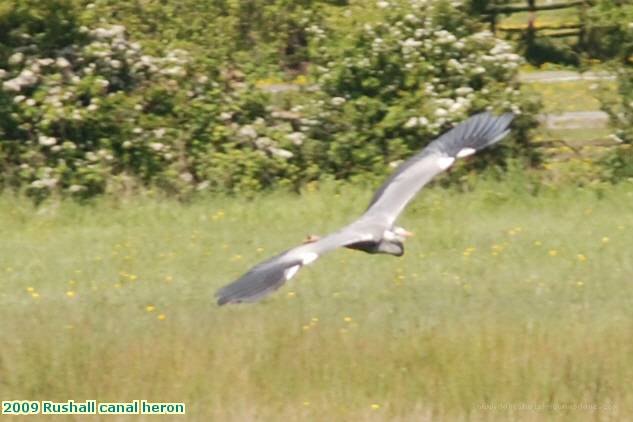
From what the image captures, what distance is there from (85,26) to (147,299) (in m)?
6.59

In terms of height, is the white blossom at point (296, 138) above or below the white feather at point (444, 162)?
below

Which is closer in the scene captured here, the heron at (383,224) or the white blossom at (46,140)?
the heron at (383,224)

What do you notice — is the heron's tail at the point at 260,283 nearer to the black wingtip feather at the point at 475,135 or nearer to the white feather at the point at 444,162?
the white feather at the point at 444,162

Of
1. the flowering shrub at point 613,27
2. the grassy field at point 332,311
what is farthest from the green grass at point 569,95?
the grassy field at point 332,311

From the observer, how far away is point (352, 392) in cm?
701

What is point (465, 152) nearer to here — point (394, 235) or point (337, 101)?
point (394, 235)

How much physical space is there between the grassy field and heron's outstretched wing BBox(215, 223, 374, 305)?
1.27ft

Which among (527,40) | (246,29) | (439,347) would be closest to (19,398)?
(439,347)

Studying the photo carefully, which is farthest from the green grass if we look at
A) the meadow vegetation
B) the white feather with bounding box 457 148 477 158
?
the white feather with bounding box 457 148 477 158

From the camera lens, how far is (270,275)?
735 cm

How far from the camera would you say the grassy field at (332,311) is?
7.01 m

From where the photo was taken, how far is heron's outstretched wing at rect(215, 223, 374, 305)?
23.3 feet

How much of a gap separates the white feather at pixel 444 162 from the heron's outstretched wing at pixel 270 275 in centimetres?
155

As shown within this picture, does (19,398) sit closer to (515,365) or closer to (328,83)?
(515,365)
